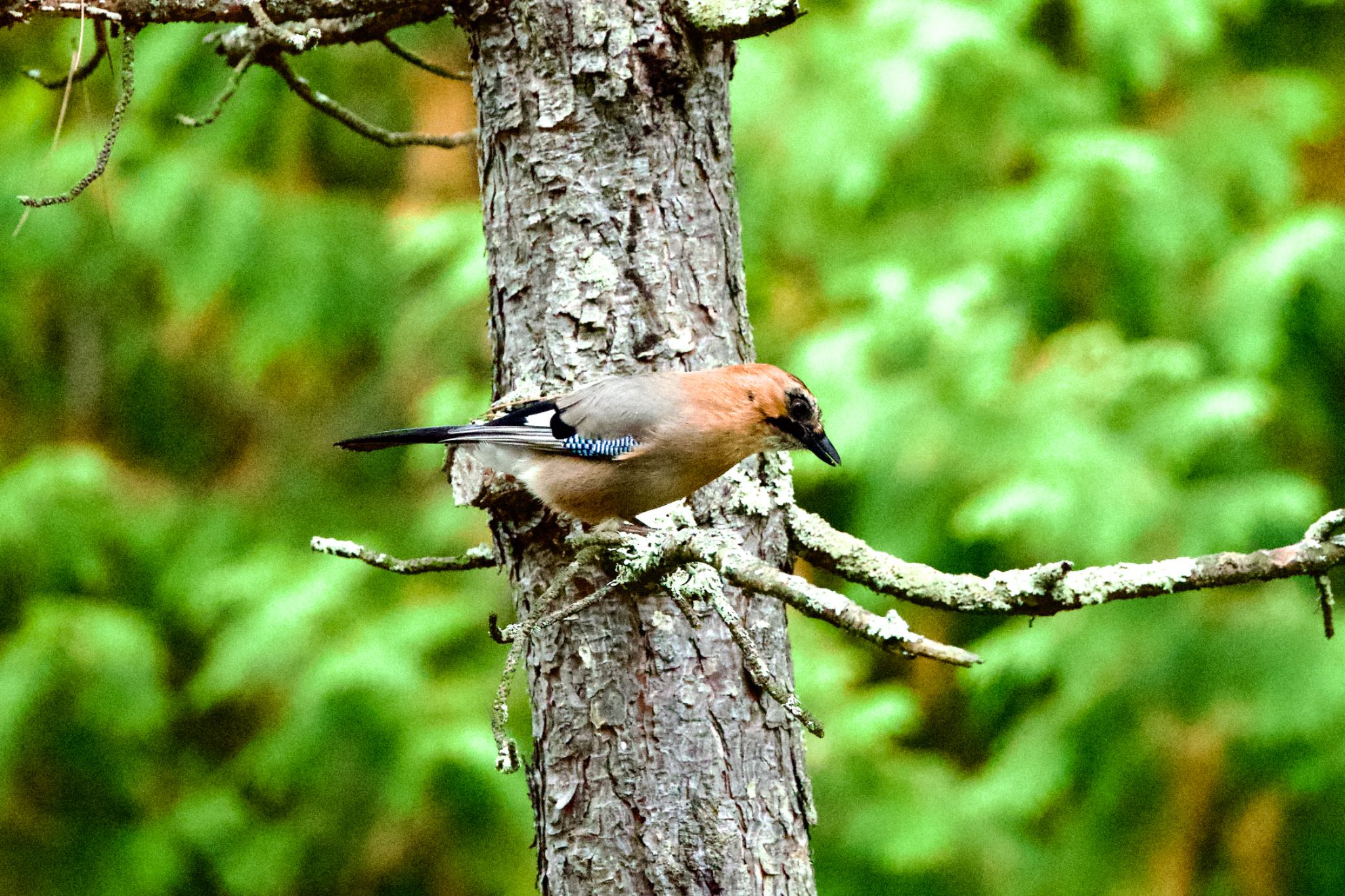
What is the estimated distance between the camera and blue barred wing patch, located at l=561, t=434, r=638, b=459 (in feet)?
9.05

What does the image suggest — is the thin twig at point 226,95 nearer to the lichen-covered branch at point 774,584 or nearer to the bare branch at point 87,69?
the bare branch at point 87,69

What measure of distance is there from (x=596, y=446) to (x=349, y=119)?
115 cm

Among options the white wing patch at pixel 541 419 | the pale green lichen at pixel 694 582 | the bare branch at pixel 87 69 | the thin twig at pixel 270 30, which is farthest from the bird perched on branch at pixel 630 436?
the bare branch at pixel 87 69

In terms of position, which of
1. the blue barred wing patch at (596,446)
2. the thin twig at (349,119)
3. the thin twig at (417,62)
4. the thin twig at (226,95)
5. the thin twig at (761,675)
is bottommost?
the thin twig at (761,675)

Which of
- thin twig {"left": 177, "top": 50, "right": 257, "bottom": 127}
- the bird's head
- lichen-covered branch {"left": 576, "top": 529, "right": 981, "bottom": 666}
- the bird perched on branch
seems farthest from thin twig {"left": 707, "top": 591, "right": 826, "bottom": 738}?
thin twig {"left": 177, "top": 50, "right": 257, "bottom": 127}

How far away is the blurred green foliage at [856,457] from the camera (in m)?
5.41

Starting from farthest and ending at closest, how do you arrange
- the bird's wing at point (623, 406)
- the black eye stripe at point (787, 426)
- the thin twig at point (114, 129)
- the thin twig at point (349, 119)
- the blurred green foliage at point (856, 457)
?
the blurred green foliage at point (856, 457), the thin twig at point (349, 119), the black eye stripe at point (787, 426), the bird's wing at point (623, 406), the thin twig at point (114, 129)

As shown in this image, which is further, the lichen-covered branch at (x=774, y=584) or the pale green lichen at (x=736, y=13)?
the pale green lichen at (x=736, y=13)

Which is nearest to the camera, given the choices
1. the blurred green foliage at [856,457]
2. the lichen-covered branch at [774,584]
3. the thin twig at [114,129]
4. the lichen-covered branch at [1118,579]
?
the lichen-covered branch at [774,584]

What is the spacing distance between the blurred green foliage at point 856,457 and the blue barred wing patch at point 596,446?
254 cm

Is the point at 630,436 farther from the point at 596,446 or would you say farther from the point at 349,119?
the point at 349,119

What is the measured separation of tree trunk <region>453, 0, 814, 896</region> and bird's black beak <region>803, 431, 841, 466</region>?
0.11m

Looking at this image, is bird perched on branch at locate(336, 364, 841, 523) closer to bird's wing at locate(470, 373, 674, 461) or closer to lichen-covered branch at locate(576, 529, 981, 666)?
bird's wing at locate(470, 373, 674, 461)

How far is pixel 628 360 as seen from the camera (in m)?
2.76
